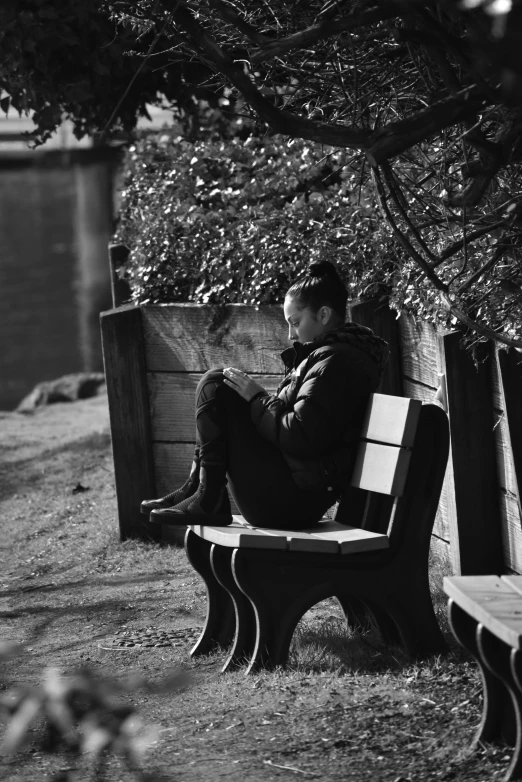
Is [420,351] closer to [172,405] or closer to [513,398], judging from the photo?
[513,398]

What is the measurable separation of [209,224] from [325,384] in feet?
8.86

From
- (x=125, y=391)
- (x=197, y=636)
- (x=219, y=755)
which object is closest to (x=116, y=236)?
(x=125, y=391)

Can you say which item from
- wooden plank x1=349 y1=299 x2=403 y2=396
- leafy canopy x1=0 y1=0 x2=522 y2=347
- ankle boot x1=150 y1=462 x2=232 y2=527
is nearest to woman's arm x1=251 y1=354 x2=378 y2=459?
ankle boot x1=150 y1=462 x2=232 y2=527

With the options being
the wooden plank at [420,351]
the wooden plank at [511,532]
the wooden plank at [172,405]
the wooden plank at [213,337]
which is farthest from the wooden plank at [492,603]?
the wooden plank at [172,405]

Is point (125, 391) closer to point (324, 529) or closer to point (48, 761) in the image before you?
point (324, 529)

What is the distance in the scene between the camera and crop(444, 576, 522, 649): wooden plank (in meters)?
2.85

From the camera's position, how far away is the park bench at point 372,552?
3.93m

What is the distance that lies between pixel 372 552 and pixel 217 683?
2.37ft

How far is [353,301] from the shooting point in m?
5.62

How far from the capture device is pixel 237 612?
425 centimetres

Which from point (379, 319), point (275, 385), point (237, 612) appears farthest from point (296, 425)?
point (275, 385)

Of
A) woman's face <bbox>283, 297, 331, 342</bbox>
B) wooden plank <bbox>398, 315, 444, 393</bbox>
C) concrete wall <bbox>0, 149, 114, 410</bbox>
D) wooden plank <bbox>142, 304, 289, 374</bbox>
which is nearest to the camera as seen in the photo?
woman's face <bbox>283, 297, 331, 342</bbox>

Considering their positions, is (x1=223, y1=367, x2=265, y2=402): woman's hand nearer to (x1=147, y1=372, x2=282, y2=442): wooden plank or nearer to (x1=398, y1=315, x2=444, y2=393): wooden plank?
(x1=398, y1=315, x2=444, y2=393): wooden plank

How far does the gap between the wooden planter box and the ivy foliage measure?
0.62 feet
